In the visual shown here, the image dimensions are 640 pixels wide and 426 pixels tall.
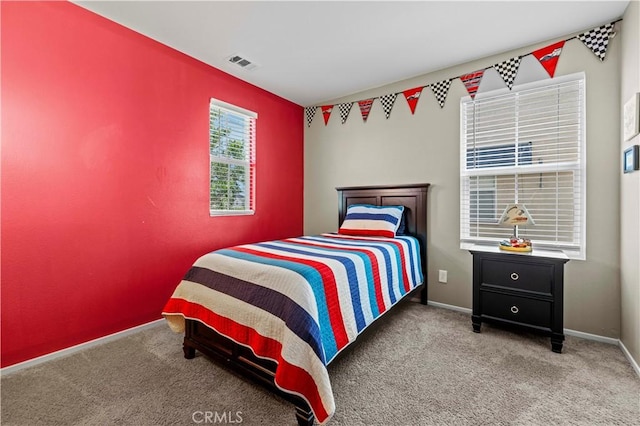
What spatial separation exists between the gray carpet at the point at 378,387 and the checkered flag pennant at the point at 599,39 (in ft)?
7.47

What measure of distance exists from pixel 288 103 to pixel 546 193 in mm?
3114

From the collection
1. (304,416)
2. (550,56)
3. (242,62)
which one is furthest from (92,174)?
A: (550,56)

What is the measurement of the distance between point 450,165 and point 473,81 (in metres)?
0.83

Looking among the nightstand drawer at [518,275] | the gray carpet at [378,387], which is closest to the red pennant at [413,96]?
the nightstand drawer at [518,275]

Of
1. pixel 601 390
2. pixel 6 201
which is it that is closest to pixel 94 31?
pixel 6 201

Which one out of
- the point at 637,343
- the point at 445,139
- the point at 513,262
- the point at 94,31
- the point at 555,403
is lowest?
the point at 555,403

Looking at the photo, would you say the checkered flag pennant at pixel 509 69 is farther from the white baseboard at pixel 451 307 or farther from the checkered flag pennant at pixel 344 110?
the white baseboard at pixel 451 307

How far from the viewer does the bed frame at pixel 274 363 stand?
150 centimetres

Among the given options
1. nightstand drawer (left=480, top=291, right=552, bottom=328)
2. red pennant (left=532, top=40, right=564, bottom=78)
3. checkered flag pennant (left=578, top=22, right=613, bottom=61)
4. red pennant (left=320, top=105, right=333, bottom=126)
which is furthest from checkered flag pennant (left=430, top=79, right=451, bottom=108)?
nightstand drawer (left=480, top=291, right=552, bottom=328)

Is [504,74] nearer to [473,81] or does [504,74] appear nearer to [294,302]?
[473,81]

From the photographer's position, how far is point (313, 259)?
5.94ft

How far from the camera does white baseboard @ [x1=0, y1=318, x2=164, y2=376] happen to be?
72.3 inches

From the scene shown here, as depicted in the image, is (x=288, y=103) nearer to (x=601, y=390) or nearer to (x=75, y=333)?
(x=75, y=333)

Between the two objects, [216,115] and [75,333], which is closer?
[75,333]
